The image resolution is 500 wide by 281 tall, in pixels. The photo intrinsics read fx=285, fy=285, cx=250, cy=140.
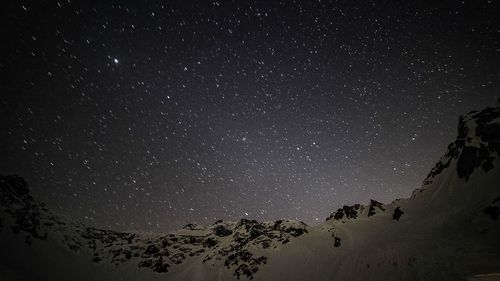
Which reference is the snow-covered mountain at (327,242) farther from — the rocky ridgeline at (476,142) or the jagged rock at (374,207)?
the jagged rock at (374,207)

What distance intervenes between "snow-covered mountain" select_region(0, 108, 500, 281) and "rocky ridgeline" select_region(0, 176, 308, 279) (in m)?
0.33

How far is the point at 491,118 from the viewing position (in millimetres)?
39281

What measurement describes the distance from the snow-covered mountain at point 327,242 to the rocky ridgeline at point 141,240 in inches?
12.9

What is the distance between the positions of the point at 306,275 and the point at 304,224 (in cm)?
3093

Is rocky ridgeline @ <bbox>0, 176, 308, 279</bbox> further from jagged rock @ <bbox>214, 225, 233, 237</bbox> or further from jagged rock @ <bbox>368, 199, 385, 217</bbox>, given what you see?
jagged rock @ <bbox>368, 199, 385, 217</bbox>

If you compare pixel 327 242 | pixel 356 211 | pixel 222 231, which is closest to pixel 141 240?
pixel 222 231

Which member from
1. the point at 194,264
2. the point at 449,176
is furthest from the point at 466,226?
the point at 194,264

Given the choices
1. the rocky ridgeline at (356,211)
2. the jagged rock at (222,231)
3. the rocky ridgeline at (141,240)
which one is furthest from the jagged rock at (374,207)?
the jagged rock at (222,231)

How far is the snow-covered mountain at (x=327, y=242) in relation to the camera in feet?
101

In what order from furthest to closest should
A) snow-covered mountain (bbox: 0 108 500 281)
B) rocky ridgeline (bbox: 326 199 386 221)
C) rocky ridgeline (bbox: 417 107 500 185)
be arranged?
rocky ridgeline (bbox: 326 199 386 221) < rocky ridgeline (bbox: 417 107 500 185) < snow-covered mountain (bbox: 0 108 500 281)

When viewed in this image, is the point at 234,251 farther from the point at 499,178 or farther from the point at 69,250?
the point at 499,178

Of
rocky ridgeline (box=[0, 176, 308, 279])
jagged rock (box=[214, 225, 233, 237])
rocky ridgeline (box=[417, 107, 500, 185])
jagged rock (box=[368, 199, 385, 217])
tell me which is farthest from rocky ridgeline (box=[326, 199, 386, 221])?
jagged rock (box=[214, 225, 233, 237])

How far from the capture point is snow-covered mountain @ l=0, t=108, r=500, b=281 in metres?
30.8

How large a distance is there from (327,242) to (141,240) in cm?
7261
